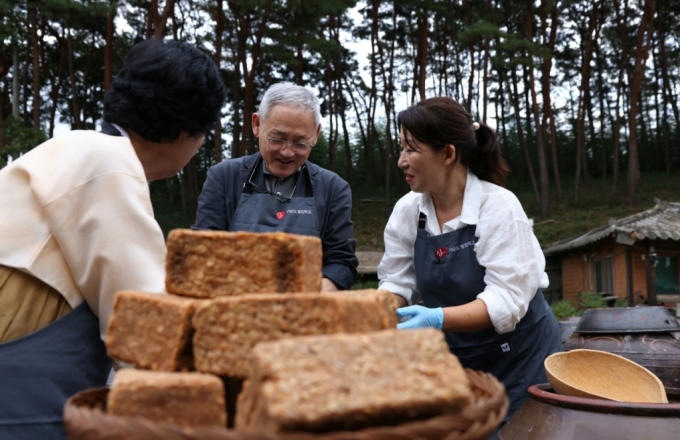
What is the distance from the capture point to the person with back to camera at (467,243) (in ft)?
8.13

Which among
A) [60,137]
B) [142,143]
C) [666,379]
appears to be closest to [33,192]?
[60,137]

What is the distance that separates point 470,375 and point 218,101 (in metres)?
1.11

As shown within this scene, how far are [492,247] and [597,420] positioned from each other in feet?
2.46

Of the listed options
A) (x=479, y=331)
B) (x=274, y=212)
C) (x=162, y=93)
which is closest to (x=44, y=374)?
(x=162, y=93)

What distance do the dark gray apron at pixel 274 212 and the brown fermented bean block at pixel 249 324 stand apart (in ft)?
5.14

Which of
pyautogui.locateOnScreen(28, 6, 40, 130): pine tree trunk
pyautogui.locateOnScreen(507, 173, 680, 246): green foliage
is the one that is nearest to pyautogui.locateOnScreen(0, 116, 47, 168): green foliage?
pyautogui.locateOnScreen(28, 6, 40, 130): pine tree trunk

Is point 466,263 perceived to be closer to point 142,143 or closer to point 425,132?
point 425,132

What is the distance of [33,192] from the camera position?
63.5 inches

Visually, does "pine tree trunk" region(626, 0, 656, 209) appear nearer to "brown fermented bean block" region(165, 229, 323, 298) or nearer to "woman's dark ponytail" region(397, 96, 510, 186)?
"woman's dark ponytail" region(397, 96, 510, 186)

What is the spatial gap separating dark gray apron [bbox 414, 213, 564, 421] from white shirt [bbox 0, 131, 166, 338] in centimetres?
143

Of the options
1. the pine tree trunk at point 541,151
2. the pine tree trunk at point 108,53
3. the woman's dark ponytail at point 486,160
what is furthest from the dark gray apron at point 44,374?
the pine tree trunk at point 541,151

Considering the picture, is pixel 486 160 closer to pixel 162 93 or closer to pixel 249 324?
pixel 162 93

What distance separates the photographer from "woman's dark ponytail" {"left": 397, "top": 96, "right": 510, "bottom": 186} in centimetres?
260

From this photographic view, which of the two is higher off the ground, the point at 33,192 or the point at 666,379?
the point at 33,192
